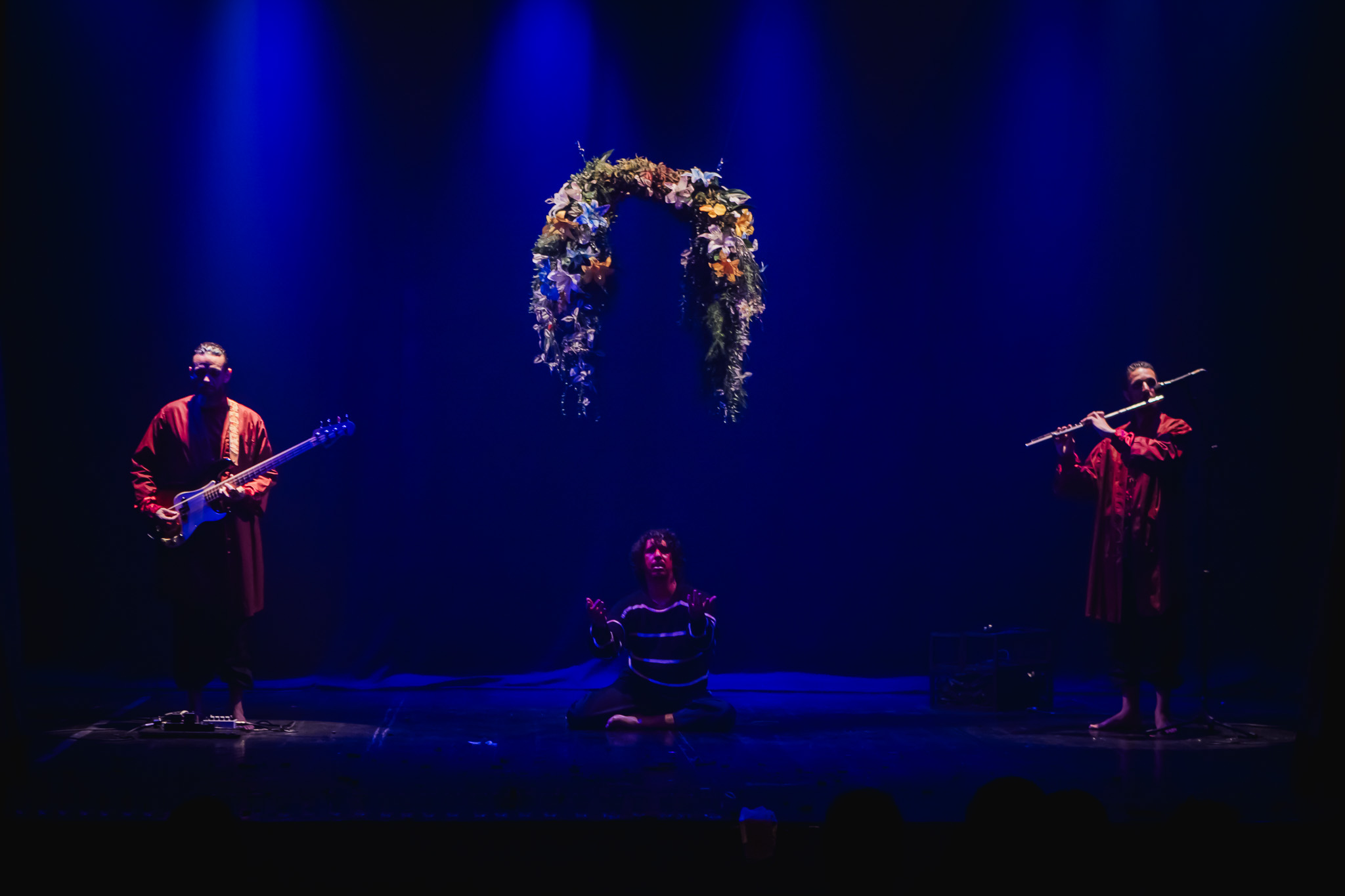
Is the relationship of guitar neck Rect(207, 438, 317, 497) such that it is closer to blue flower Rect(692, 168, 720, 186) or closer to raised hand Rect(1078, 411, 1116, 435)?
blue flower Rect(692, 168, 720, 186)

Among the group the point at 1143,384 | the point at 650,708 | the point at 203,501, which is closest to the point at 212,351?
the point at 203,501

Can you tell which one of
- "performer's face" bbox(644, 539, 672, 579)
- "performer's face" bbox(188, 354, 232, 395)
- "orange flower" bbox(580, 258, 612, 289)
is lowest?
"performer's face" bbox(644, 539, 672, 579)

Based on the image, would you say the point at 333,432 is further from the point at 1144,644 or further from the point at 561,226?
the point at 1144,644

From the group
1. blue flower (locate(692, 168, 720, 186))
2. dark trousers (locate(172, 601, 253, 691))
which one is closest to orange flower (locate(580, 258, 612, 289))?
blue flower (locate(692, 168, 720, 186))

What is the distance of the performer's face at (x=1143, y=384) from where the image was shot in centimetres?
554

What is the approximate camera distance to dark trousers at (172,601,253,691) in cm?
535

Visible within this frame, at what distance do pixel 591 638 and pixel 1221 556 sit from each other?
13.1 feet

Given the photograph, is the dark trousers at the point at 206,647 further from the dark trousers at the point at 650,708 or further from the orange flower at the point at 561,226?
the orange flower at the point at 561,226

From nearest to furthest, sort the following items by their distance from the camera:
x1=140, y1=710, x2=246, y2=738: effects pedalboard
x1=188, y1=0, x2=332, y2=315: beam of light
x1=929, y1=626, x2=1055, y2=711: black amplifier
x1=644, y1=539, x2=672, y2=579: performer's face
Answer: x1=140, y1=710, x2=246, y2=738: effects pedalboard < x1=644, y1=539, x2=672, y2=579: performer's face < x1=929, y1=626, x2=1055, y2=711: black amplifier < x1=188, y1=0, x2=332, y2=315: beam of light

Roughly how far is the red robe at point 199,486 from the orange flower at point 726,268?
227cm

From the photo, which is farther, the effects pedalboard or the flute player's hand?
the flute player's hand

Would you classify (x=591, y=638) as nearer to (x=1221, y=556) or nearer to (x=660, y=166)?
(x=660, y=166)

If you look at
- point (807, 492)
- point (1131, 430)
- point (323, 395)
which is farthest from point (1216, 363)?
point (323, 395)

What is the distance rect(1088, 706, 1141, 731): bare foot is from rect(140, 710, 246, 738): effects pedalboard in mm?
4023
